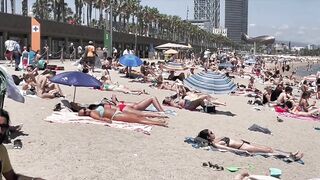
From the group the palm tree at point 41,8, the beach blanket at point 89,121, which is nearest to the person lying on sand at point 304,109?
the beach blanket at point 89,121

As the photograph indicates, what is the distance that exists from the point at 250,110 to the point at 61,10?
1835 inches

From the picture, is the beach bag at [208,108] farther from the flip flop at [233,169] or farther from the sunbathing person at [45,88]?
the flip flop at [233,169]

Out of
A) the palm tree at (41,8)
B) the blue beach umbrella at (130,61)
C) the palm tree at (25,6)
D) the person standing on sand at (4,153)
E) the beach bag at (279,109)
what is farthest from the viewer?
the palm tree at (41,8)

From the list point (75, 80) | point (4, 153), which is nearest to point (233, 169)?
point (4, 153)

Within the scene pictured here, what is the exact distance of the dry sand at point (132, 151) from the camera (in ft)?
22.3

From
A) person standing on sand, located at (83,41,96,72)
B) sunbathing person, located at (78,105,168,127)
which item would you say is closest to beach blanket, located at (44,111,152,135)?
sunbathing person, located at (78,105,168,127)

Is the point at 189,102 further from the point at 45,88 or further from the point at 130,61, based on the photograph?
the point at 130,61

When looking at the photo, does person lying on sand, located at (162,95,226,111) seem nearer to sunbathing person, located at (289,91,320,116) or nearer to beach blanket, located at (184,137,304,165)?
sunbathing person, located at (289,91,320,116)

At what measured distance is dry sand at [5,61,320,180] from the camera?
6.79 metres

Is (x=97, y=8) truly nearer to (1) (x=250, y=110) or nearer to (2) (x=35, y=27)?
(2) (x=35, y=27)

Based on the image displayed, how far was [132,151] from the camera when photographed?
802 centimetres

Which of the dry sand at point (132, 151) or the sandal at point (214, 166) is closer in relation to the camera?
the dry sand at point (132, 151)

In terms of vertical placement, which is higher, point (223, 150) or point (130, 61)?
point (130, 61)

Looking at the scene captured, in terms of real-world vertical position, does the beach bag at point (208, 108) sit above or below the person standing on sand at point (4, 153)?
below
